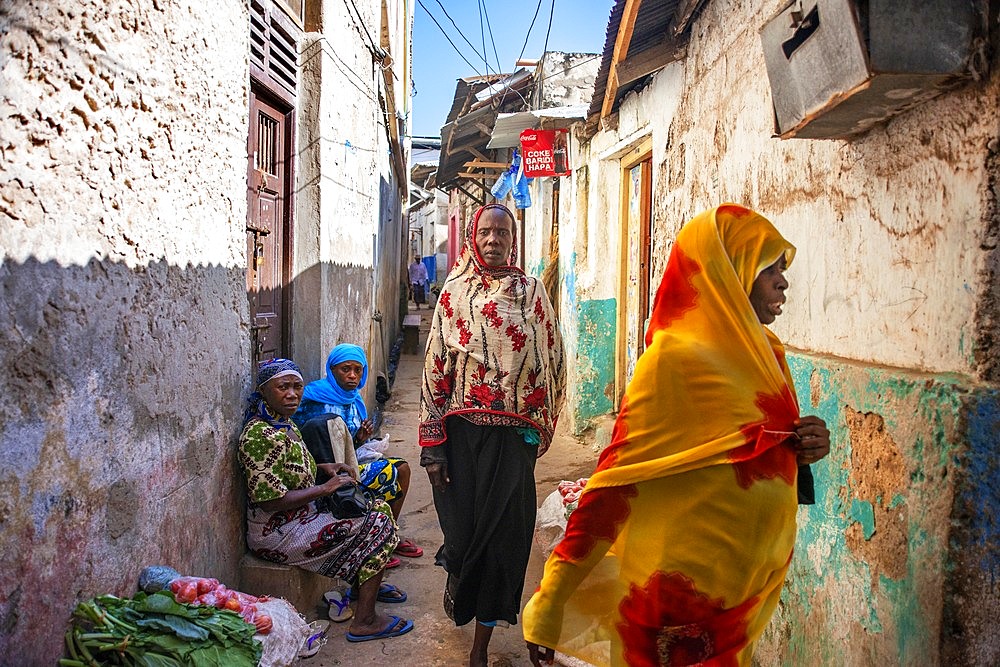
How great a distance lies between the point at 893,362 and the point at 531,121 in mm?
6988

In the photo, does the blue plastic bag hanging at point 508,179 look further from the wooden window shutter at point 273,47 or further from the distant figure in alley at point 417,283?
the distant figure in alley at point 417,283

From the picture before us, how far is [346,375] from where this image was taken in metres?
4.23

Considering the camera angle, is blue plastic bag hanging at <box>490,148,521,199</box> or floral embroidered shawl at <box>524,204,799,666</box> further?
blue plastic bag hanging at <box>490,148,521,199</box>

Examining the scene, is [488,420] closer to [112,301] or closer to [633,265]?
[112,301]

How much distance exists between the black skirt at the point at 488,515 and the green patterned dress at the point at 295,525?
0.50 metres

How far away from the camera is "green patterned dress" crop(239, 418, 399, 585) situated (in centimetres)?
332

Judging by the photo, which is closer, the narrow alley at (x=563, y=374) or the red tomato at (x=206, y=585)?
the narrow alley at (x=563, y=374)

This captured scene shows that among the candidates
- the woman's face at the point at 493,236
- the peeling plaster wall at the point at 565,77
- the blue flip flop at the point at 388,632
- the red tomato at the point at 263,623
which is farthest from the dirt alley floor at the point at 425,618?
the peeling plaster wall at the point at 565,77

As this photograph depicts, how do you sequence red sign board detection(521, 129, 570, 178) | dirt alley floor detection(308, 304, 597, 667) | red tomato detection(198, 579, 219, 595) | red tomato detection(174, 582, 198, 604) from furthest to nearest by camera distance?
1. red sign board detection(521, 129, 570, 178)
2. dirt alley floor detection(308, 304, 597, 667)
3. red tomato detection(198, 579, 219, 595)
4. red tomato detection(174, 582, 198, 604)

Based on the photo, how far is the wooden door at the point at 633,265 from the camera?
20.5ft

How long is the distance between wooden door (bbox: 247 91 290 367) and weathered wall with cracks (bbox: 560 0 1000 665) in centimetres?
244

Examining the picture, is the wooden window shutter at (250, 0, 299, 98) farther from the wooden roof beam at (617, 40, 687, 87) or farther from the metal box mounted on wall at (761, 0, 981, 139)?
Answer: the metal box mounted on wall at (761, 0, 981, 139)

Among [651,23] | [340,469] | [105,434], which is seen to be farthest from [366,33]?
[105,434]

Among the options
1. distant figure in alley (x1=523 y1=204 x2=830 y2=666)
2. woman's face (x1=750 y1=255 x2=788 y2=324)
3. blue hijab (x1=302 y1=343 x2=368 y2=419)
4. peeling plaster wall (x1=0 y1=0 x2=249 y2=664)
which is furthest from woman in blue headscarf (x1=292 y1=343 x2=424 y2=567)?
woman's face (x1=750 y1=255 x2=788 y2=324)
